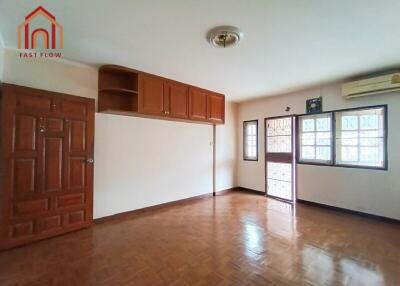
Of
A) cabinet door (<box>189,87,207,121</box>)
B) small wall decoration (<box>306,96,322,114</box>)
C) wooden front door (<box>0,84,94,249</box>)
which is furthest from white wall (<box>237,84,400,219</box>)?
wooden front door (<box>0,84,94,249</box>)

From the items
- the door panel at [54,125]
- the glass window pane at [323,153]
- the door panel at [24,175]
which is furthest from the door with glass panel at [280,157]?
the door panel at [24,175]

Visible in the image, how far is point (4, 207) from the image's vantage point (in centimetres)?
243

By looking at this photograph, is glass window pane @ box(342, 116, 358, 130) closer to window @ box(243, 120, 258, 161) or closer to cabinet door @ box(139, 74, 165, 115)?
window @ box(243, 120, 258, 161)

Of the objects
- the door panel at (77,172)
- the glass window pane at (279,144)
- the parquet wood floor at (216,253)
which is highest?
the glass window pane at (279,144)

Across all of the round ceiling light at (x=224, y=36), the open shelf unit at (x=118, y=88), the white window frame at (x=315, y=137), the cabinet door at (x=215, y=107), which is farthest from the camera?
the cabinet door at (x=215, y=107)

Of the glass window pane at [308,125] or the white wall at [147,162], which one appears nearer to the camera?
the white wall at [147,162]

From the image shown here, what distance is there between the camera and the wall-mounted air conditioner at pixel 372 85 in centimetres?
314

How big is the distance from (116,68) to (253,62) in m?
2.10

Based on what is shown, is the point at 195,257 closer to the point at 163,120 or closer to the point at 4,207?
the point at 4,207

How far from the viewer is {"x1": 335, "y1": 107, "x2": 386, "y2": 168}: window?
3.48 metres

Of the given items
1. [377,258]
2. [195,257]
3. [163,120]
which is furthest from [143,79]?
[377,258]

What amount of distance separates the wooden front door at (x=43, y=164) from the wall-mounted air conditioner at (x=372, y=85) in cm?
436

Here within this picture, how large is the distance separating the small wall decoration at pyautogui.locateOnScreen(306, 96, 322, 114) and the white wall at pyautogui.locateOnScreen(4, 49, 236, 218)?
2231 mm

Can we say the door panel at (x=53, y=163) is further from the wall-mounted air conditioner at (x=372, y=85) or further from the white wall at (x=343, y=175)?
the wall-mounted air conditioner at (x=372, y=85)
